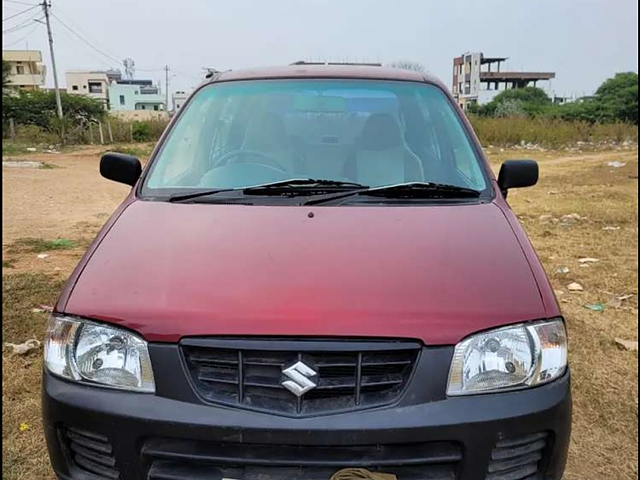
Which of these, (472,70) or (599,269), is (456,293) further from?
(472,70)

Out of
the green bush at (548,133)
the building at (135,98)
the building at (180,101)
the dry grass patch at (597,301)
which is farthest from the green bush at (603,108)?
the building at (135,98)

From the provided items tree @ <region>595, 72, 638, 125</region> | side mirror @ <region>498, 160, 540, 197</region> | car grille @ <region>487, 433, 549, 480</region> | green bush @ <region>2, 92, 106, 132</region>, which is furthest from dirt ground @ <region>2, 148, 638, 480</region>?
tree @ <region>595, 72, 638, 125</region>

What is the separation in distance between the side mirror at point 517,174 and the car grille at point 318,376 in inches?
60.5

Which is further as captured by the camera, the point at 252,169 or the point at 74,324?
the point at 252,169

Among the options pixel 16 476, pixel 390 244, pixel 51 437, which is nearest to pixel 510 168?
pixel 390 244

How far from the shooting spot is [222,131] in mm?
3021

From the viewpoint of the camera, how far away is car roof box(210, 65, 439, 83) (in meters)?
3.15

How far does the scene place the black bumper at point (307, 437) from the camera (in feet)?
5.17

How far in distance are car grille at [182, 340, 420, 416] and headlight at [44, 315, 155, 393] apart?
0.52ft

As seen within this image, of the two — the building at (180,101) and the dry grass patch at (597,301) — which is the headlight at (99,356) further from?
A: the dry grass patch at (597,301)

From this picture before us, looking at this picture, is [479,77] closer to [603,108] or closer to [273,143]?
[603,108]

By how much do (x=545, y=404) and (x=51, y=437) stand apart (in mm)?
1477

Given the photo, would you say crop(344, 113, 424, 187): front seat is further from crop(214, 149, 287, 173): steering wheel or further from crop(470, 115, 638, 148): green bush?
crop(470, 115, 638, 148): green bush

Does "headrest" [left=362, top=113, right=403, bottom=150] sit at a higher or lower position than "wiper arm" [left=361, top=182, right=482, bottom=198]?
higher
